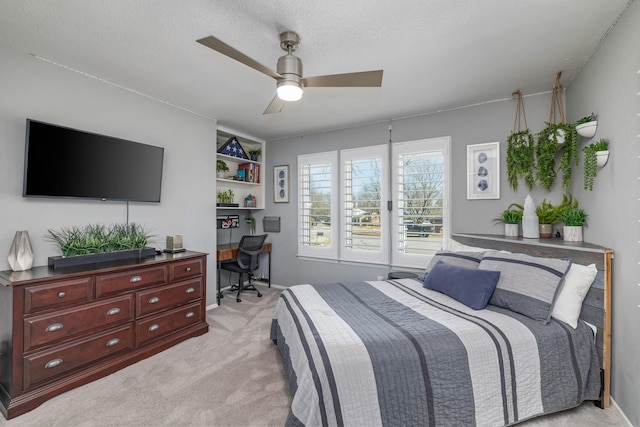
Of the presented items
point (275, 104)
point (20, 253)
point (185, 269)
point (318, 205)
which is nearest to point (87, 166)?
point (20, 253)

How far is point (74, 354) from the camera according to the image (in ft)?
6.73

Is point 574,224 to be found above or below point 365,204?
below

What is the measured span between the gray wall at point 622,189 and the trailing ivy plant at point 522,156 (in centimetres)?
72

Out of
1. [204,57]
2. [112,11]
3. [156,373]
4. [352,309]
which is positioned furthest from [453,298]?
[112,11]

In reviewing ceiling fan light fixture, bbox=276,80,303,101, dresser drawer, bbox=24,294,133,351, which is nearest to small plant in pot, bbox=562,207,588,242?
ceiling fan light fixture, bbox=276,80,303,101

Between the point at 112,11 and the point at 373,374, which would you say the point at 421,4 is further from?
the point at 373,374

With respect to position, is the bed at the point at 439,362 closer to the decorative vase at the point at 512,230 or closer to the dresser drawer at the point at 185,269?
the decorative vase at the point at 512,230

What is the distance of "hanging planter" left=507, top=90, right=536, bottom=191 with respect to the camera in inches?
110

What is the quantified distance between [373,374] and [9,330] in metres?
2.33

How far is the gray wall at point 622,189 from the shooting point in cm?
160

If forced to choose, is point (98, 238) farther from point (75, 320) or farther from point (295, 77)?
point (295, 77)

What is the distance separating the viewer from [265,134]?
4449mm

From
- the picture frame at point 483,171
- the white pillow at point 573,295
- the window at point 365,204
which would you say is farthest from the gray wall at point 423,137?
the white pillow at point 573,295

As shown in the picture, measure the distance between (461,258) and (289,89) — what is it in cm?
207
